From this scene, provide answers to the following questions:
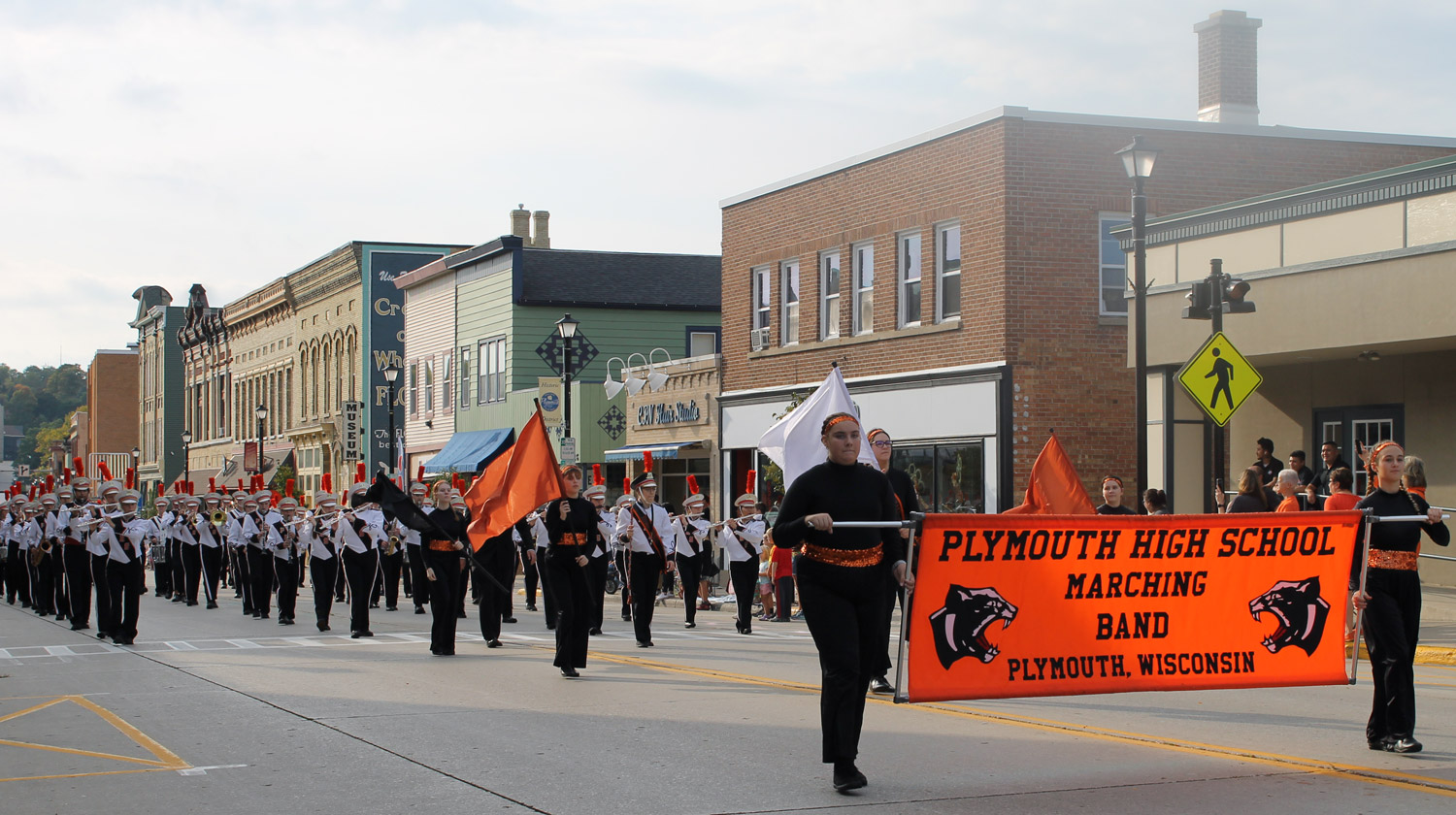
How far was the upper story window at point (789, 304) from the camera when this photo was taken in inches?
1272

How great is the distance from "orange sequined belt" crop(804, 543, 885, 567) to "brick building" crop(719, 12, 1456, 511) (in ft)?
57.8

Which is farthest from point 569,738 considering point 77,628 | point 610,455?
point 610,455

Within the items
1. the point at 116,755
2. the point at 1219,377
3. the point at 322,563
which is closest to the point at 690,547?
A: the point at 322,563

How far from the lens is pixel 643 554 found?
17859mm

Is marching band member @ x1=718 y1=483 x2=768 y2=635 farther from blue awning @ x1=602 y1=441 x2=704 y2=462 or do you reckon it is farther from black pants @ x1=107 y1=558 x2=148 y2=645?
blue awning @ x1=602 y1=441 x2=704 y2=462

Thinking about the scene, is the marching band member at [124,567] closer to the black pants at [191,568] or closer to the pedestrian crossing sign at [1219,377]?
the black pants at [191,568]

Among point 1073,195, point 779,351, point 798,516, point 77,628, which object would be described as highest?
point 1073,195

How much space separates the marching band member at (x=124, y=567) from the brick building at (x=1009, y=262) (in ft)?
44.3

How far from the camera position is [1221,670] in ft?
29.6

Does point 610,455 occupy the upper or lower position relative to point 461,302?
lower

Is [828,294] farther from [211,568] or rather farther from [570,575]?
[570,575]

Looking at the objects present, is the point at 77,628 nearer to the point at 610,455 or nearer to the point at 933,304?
the point at 933,304

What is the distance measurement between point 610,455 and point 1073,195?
52.8 ft

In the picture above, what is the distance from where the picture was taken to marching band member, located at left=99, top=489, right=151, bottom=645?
17.9m
